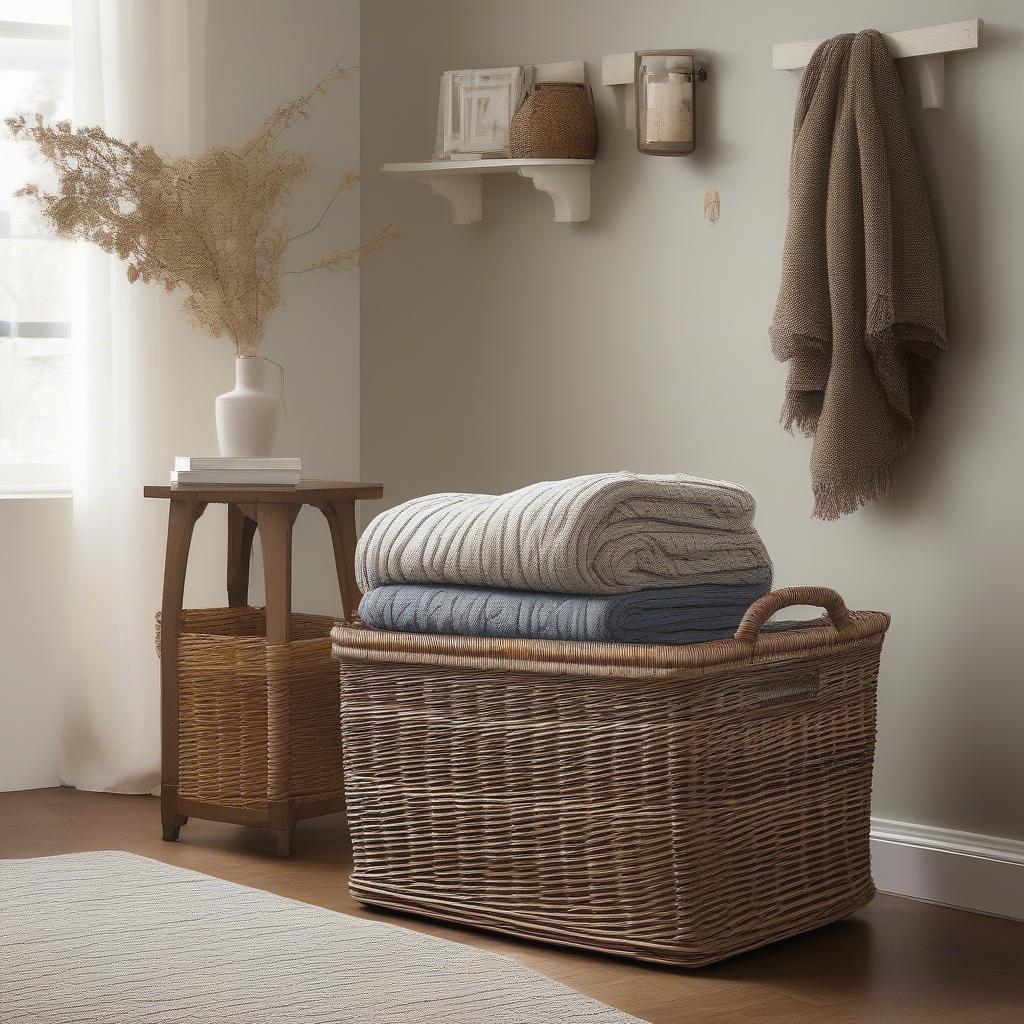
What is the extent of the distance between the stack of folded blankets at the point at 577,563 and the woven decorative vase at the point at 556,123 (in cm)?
79

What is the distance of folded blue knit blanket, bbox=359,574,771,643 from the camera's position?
79.6 inches

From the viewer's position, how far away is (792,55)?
97.3 inches

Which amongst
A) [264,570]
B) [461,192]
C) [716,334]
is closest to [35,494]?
[264,570]

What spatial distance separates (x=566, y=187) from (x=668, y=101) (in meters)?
0.27

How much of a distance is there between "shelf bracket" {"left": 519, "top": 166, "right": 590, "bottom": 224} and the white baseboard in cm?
113

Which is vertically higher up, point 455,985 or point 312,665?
point 312,665

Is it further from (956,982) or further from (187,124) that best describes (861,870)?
(187,124)

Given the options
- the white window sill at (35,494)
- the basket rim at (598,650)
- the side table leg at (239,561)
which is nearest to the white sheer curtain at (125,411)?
the white window sill at (35,494)

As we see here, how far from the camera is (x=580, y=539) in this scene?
202 centimetres

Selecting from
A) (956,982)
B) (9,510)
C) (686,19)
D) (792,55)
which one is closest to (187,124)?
(9,510)

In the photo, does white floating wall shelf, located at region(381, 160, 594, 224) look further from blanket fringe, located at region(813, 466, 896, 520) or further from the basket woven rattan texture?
the basket woven rattan texture

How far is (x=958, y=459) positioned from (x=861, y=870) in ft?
1.98

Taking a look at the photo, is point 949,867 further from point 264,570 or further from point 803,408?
point 264,570

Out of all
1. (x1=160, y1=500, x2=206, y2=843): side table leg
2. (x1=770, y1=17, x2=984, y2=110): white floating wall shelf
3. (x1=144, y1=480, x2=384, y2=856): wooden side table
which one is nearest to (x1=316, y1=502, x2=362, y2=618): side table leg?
(x1=144, y1=480, x2=384, y2=856): wooden side table
